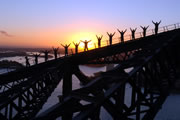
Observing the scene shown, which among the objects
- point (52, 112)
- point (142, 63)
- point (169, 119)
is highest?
point (142, 63)

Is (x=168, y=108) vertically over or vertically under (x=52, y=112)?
under

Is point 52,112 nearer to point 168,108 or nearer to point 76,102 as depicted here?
point 76,102

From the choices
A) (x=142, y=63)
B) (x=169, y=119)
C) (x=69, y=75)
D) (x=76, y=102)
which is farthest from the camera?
(x=169, y=119)

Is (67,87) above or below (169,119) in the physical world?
above

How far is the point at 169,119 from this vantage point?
85.8 ft

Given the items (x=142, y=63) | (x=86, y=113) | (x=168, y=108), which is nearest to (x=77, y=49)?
(x=142, y=63)

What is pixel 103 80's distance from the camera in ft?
12.7

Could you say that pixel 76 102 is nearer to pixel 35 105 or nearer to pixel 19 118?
pixel 19 118

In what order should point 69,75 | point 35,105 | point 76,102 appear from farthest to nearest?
point 35,105 → point 69,75 → point 76,102

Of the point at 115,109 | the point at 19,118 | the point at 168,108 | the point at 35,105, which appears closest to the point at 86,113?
the point at 115,109

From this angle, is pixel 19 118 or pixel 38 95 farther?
pixel 38 95

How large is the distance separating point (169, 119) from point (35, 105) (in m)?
24.5

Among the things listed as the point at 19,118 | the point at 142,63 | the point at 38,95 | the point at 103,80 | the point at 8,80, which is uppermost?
the point at 142,63

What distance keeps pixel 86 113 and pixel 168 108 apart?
33.4 m
